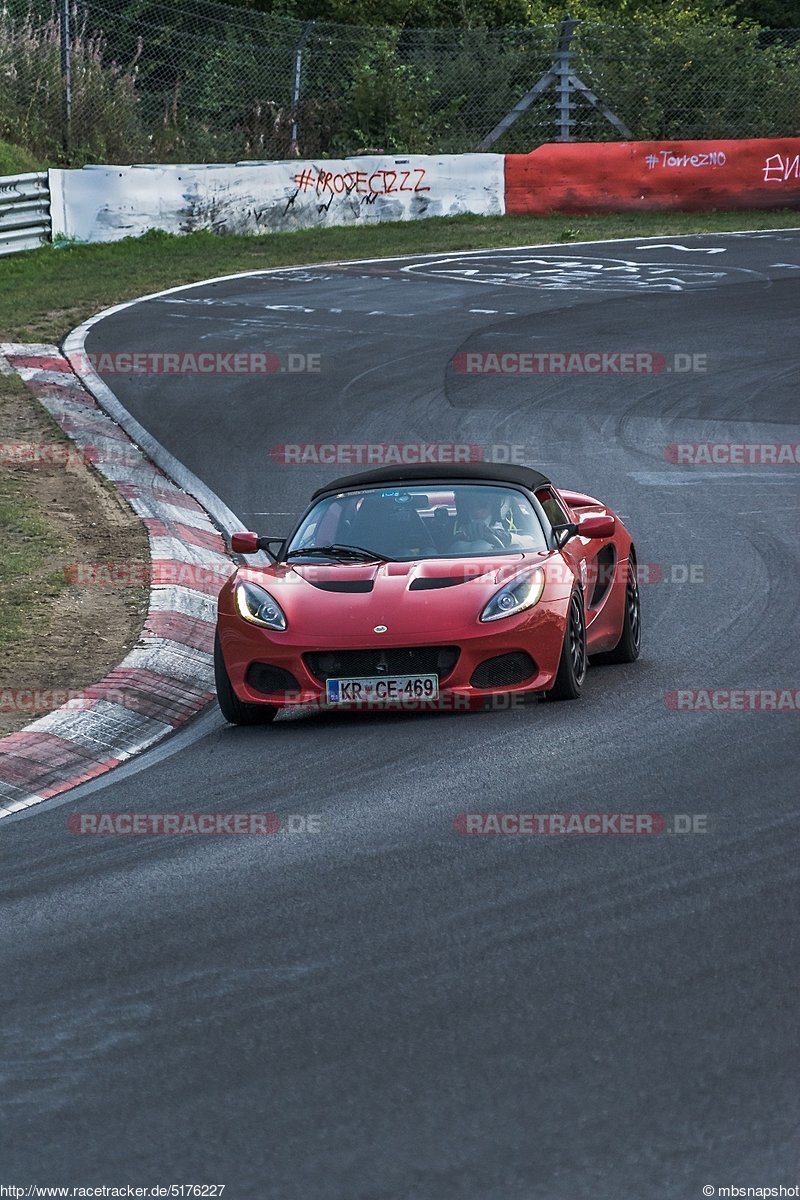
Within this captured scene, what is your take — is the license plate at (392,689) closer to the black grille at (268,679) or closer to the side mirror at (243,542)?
the black grille at (268,679)

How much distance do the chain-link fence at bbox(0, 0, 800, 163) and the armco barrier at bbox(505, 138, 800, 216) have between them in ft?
4.68

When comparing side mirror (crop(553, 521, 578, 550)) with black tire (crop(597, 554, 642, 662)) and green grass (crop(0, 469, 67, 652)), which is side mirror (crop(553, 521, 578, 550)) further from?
green grass (crop(0, 469, 67, 652))

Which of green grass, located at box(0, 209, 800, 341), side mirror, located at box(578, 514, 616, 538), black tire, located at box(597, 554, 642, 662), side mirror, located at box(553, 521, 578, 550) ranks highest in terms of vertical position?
green grass, located at box(0, 209, 800, 341)

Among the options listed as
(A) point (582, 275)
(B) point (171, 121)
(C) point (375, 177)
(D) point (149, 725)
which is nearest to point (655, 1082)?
(D) point (149, 725)

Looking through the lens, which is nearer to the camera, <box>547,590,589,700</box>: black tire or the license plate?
the license plate

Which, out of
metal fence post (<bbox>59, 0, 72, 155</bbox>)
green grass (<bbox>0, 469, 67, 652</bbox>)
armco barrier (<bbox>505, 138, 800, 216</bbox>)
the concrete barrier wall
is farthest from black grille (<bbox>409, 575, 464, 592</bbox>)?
armco barrier (<bbox>505, 138, 800, 216</bbox>)

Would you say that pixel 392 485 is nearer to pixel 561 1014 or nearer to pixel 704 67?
pixel 561 1014

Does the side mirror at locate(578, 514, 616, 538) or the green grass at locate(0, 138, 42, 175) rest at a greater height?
the green grass at locate(0, 138, 42, 175)

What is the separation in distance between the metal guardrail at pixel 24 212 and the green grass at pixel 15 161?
2975 mm

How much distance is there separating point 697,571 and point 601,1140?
27.5 feet

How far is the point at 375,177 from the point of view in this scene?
30.0 metres

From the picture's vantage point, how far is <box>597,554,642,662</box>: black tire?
9.69 metres

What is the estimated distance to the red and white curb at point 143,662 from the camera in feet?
25.2

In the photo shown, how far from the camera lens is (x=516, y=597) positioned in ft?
27.8
